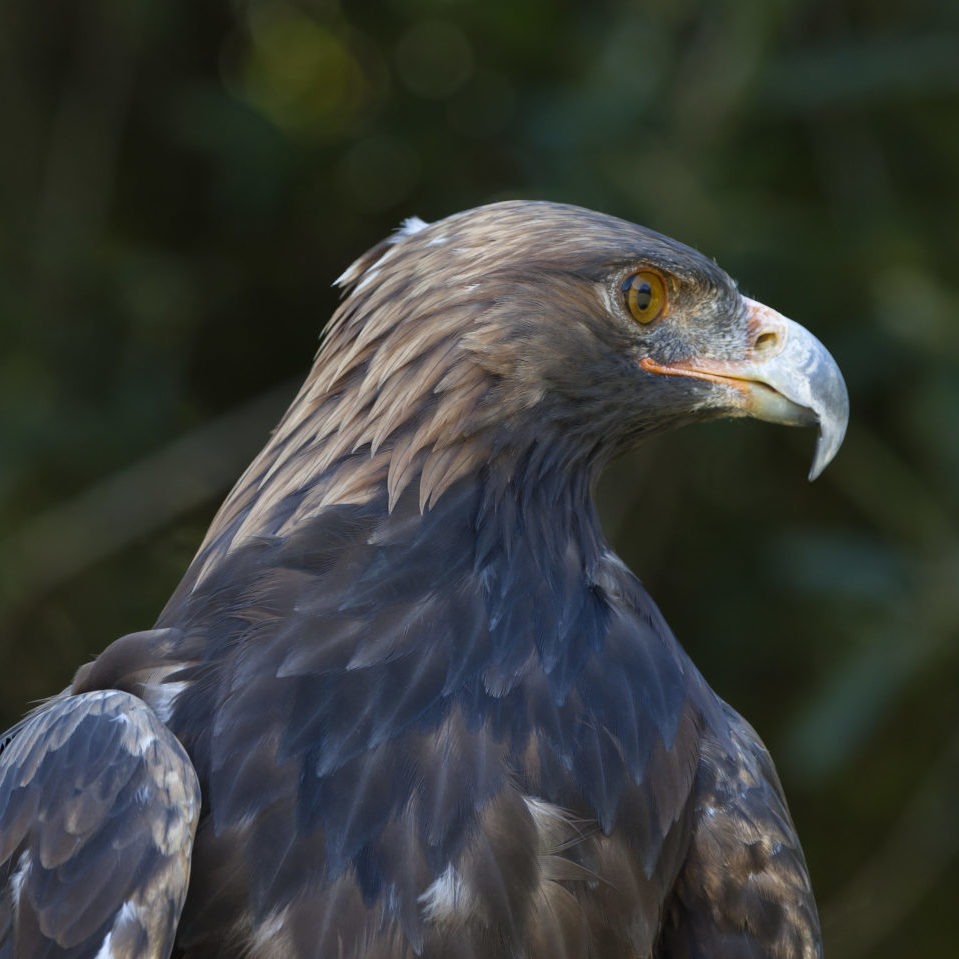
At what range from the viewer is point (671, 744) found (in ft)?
9.30

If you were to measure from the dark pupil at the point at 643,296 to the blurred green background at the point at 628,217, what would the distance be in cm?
217

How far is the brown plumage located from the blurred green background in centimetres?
212

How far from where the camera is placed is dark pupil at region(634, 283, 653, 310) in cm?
307

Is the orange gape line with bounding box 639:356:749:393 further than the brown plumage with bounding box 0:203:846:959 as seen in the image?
Yes

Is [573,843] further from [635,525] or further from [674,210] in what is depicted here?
[635,525]

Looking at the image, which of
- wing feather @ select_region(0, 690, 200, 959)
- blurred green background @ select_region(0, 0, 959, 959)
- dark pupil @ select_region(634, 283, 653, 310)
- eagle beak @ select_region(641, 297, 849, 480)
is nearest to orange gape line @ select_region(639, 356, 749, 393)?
eagle beak @ select_region(641, 297, 849, 480)

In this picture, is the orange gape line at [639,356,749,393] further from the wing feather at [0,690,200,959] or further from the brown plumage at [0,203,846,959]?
the wing feather at [0,690,200,959]

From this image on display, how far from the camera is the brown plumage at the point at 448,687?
2512 mm

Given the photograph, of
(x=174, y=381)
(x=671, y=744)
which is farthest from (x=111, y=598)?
(x=671, y=744)

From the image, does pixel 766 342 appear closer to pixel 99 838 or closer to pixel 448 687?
pixel 448 687

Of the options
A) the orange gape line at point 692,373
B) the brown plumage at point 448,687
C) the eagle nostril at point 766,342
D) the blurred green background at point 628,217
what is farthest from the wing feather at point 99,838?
the blurred green background at point 628,217

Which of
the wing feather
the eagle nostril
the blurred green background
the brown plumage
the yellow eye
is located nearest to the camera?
the wing feather

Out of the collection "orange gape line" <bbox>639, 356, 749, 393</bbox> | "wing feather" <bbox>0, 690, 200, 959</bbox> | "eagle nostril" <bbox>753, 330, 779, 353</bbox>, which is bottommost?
"wing feather" <bbox>0, 690, 200, 959</bbox>

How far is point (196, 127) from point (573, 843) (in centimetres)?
423
